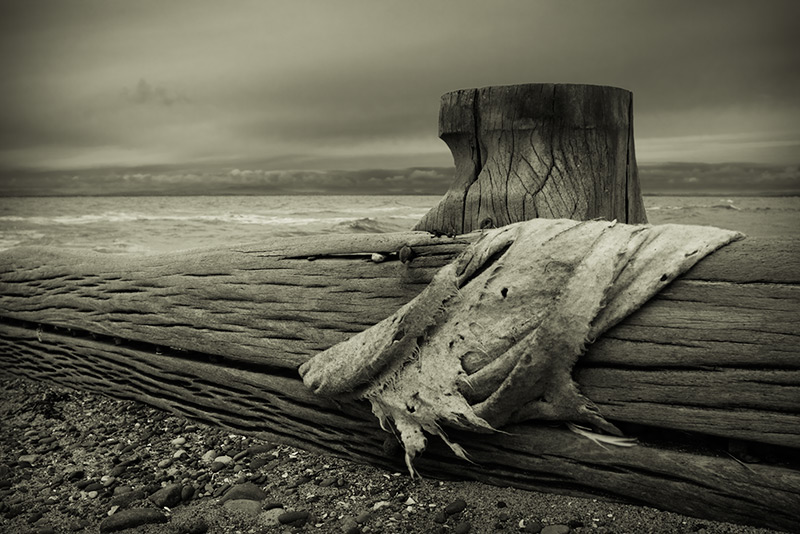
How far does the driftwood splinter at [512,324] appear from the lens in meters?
2.05

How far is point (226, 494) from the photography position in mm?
2648

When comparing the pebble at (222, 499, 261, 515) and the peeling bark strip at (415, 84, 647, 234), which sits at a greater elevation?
the peeling bark strip at (415, 84, 647, 234)

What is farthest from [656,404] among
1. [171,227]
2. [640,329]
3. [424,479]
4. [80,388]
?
[171,227]

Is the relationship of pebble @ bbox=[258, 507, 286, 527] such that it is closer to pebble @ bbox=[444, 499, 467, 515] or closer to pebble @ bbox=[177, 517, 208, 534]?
pebble @ bbox=[177, 517, 208, 534]

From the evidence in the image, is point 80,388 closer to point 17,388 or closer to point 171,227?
point 17,388

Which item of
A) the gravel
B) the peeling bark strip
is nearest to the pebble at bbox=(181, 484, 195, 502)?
the gravel

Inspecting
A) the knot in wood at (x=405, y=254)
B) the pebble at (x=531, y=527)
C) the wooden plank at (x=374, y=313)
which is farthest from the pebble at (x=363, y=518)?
the knot in wood at (x=405, y=254)

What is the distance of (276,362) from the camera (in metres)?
2.89

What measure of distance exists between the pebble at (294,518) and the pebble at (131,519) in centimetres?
54

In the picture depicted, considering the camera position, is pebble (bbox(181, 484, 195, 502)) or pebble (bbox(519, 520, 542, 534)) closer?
A: pebble (bbox(519, 520, 542, 534))

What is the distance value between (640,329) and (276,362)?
1.72 meters

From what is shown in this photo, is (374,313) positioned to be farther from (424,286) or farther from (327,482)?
(327,482)

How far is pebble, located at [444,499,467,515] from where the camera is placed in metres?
2.31

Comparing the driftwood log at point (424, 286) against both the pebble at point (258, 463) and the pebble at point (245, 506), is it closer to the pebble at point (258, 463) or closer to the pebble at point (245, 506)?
the pebble at point (258, 463)
